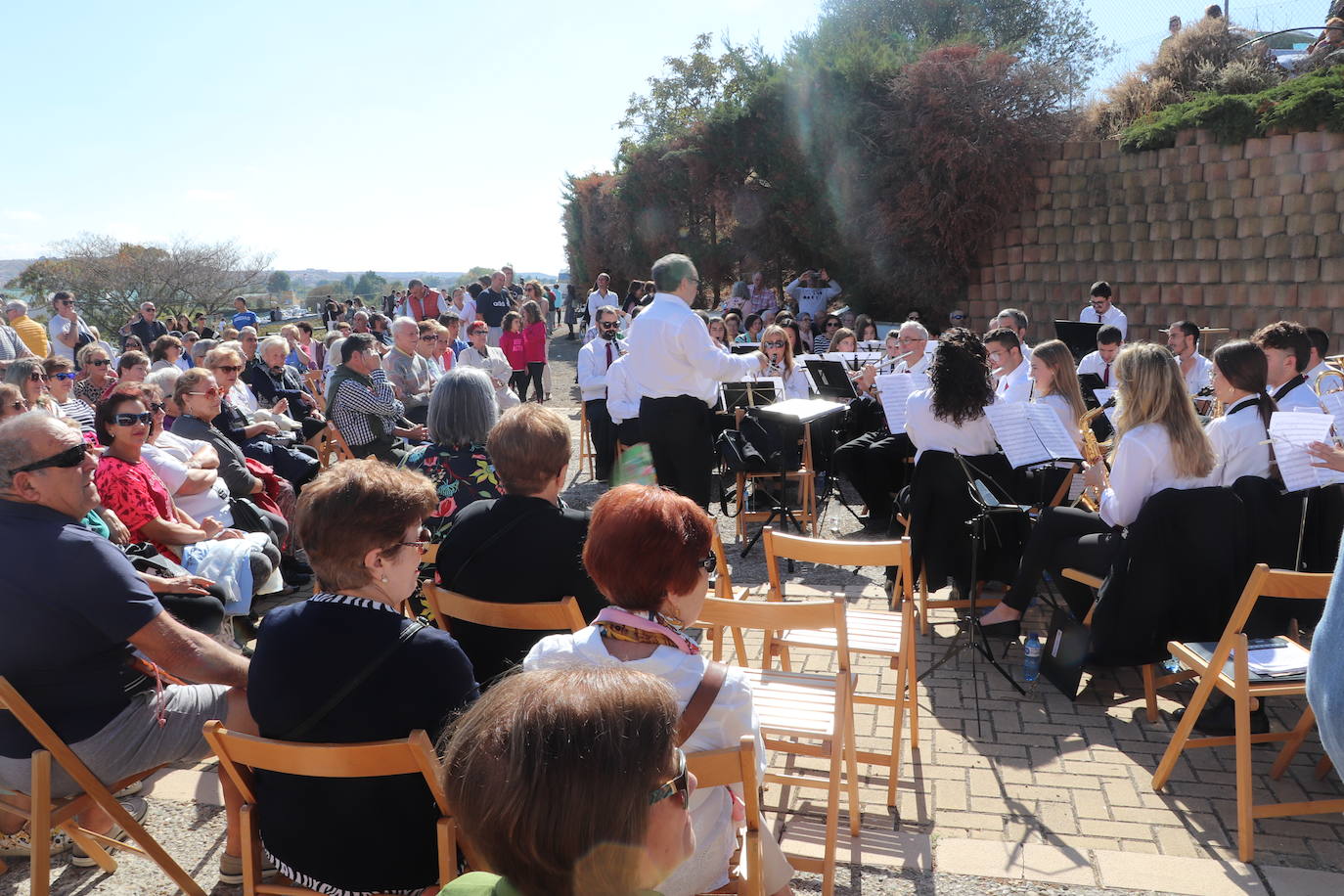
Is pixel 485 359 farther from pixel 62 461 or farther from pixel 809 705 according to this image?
pixel 809 705

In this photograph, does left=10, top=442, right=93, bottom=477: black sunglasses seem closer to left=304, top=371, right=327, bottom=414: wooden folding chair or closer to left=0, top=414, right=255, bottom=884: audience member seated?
left=0, top=414, right=255, bottom=884: audience member seated

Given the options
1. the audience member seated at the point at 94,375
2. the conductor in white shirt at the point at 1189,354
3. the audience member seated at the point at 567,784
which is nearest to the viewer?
the audience member seated at the point at 567,784

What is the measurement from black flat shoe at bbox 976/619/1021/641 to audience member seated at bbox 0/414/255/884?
134 inches

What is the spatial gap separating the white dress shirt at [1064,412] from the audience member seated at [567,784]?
4483 millimetres

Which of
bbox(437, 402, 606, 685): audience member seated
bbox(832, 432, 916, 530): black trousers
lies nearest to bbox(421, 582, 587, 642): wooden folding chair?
bbox(437, 402, 606, 685): audience member seated

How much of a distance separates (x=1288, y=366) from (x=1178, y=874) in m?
2.93

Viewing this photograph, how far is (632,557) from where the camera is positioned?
211 centimetres

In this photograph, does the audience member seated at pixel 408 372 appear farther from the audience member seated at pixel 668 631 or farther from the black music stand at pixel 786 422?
the audience member seated at pixel 668 631

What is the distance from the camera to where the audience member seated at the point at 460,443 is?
12.9 feet

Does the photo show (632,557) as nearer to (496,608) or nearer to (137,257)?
(496,608)

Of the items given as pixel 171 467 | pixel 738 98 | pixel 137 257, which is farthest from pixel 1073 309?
pixel 137 257

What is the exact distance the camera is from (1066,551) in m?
4.16

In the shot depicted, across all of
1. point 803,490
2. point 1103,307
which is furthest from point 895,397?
point 1103,307

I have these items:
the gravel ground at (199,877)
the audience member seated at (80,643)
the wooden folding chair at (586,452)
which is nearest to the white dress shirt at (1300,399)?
the gravel ground at (199,877)
